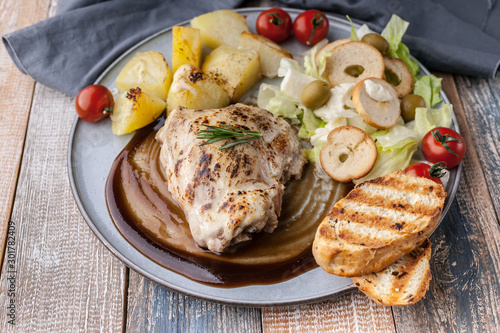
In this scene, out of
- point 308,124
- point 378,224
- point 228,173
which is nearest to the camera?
point 378,224

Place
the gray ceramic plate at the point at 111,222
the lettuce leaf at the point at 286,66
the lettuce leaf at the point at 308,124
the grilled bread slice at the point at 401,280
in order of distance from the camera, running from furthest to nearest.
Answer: the lettuce leaf at the point at 286,66 < the lettuce leaf at the point at 308,124 < the gray ceramic plate at the point at 111,222 < the grilled bread slice at the point at 401,280

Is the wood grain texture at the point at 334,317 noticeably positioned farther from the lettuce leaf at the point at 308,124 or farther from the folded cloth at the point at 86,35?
the folded cloth at the point at 86,35

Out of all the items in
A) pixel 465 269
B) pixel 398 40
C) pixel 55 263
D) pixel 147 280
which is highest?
pixel 398 40

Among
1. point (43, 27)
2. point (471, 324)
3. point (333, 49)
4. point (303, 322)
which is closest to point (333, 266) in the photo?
point (303, 322)

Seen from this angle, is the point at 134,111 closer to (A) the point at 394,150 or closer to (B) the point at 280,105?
(B) the point at 280,105

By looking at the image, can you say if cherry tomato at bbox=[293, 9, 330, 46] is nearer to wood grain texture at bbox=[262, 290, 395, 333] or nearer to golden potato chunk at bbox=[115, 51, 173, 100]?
golden potato chunk at bbox=[115, 51, 173, 100]

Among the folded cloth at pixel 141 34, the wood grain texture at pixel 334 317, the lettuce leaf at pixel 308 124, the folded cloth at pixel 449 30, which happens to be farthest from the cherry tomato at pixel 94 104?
the folded cloth at pixel 449 30

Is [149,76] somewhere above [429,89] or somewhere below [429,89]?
below

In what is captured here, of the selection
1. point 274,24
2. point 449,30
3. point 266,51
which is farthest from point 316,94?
point 449,30
